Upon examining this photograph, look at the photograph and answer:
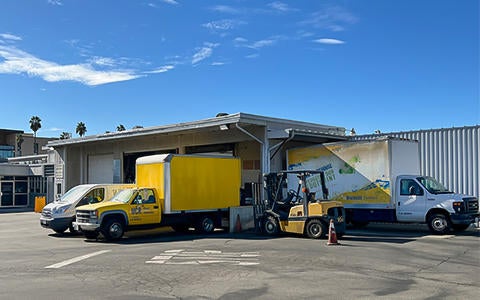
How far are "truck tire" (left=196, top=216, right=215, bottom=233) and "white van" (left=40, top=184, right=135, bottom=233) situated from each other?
392 centimetres

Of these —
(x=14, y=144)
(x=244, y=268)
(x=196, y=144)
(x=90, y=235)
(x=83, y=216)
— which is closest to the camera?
(x=244, y=268)

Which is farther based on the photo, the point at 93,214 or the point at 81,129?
the point at 81,129

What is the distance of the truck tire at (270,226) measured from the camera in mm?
16828

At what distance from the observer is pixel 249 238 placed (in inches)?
647

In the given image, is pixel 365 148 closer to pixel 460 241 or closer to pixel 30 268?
pixel 460 241

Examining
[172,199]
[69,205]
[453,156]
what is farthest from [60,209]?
[453,156]

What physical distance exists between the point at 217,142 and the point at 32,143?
2115 inches

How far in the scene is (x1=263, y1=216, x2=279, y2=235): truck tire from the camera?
1683cm

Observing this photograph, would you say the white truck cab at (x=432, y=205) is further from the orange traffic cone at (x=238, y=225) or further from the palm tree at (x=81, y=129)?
the palm tree at (x=81, y=129)

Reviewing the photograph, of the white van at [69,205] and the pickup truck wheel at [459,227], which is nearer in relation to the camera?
the pickup truck wheel at [459,227]

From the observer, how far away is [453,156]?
826 inches

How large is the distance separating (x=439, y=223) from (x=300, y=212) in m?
4.92

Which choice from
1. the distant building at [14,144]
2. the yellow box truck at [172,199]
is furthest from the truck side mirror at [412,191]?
the distant building at [14,144]

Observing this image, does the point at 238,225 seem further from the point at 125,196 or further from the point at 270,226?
the point at 125,196
